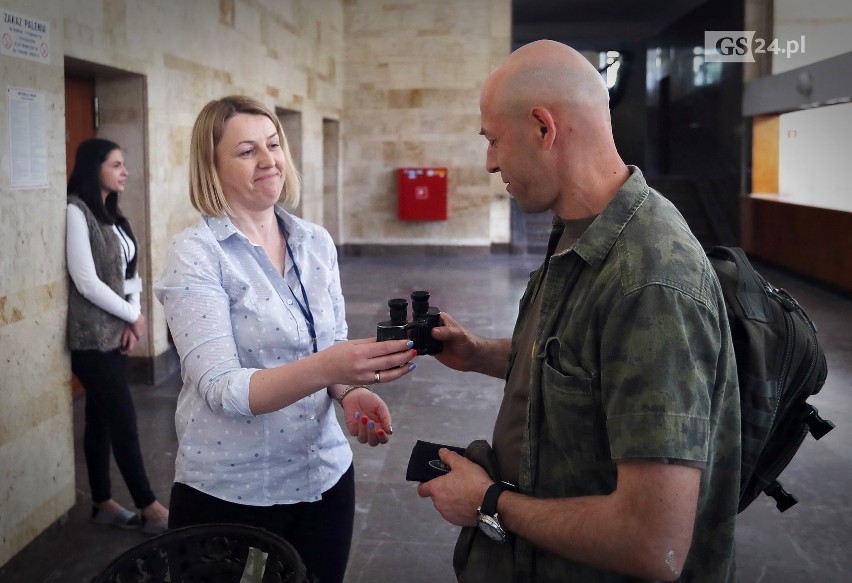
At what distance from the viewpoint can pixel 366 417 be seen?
6.81ft

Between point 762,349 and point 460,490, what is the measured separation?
0.59 m

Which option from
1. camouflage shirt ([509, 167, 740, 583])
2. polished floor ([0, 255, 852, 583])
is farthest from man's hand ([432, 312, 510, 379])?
polished floor ([0, 255, 852, 583])

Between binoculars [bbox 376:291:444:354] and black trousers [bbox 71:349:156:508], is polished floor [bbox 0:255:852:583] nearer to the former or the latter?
black trousers [bbox 71:349:156:508]

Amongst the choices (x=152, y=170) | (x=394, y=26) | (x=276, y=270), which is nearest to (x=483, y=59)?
Result: (x=394, y=26)

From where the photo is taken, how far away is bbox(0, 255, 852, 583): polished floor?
11.3ft

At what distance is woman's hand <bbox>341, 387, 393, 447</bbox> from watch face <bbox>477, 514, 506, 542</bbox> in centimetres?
64

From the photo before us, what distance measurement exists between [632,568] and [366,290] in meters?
9.29

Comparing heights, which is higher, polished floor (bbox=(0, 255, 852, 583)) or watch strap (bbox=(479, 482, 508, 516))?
watch strap (bbox=(479, 482, 508, 516))

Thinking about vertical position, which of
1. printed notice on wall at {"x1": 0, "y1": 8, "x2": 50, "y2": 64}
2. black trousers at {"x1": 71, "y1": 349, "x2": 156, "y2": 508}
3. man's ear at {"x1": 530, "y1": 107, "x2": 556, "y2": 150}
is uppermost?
printed notice on wall at {"x1": 0, "y1": 8, "x2": 50, "y2": 64}

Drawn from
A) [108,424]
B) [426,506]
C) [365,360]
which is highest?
[365,360]

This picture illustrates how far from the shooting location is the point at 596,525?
1.26 m

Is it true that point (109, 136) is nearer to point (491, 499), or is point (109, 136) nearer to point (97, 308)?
point (97, 308)

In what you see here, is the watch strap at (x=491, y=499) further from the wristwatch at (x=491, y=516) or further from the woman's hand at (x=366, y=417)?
the woman's hand at (x=366, y=417)

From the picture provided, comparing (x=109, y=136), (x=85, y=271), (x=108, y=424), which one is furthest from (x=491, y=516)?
(x=109, y=136)
